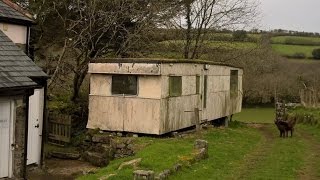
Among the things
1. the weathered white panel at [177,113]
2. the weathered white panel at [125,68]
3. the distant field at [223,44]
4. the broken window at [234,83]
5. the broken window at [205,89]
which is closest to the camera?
the weathered white panel at [125,68]

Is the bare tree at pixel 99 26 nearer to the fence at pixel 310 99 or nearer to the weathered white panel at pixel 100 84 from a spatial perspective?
the weathered white panel at pixel 100 84

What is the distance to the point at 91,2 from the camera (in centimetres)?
2314

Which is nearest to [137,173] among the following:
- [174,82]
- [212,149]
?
[212,149]

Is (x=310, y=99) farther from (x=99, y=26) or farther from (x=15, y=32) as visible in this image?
(x=15, y=32)

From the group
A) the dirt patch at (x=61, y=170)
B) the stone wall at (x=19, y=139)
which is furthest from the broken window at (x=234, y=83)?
the stone wall at (x=19, y=139)

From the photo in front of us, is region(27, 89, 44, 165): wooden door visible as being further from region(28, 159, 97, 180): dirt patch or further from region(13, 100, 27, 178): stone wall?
region(13, 100, 27, 178): stone wall

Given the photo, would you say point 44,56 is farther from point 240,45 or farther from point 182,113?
point 240,45

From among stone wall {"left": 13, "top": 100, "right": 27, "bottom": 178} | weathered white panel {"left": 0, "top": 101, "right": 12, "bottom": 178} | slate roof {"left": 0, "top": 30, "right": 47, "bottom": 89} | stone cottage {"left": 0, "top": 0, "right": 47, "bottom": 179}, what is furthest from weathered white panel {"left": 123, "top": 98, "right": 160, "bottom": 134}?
weathered white panel {"left": 0, "top": 101, "right": 12, "bottom": 178}

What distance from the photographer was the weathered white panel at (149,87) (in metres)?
16.9

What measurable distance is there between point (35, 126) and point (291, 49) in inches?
1816

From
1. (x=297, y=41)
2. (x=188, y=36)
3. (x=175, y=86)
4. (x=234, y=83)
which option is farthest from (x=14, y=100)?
(x=297, y=41)

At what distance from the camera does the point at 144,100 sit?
56.2ft

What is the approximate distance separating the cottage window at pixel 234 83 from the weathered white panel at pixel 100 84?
372 inches

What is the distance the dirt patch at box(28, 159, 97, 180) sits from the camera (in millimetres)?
14605
